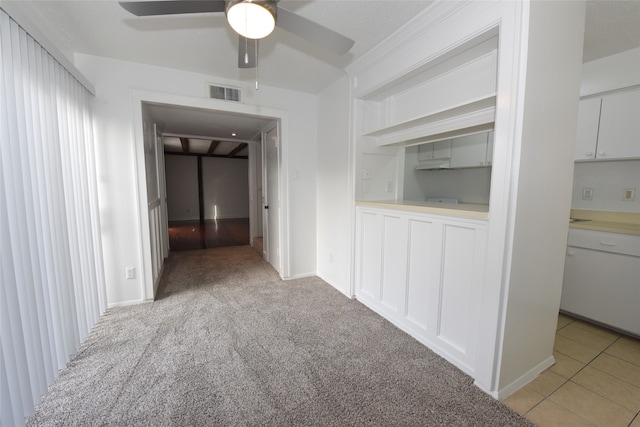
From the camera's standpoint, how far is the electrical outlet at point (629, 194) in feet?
7.67

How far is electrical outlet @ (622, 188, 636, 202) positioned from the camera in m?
2.34

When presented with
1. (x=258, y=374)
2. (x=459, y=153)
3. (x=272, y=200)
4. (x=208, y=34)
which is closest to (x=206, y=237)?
(x=272, y=200)

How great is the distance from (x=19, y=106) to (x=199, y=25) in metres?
1.22

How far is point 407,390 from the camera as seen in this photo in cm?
155

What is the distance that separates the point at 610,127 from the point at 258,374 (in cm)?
351

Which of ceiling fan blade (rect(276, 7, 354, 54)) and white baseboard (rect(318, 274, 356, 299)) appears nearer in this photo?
ceiling fan blade (rect(276, 7, 354, 54))

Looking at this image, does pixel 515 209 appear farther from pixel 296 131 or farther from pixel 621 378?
pixel 296 131

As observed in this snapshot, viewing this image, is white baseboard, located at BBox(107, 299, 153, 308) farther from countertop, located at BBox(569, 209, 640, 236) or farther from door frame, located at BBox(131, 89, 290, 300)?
countertop, located at BBox(569, 209, 640, 236)

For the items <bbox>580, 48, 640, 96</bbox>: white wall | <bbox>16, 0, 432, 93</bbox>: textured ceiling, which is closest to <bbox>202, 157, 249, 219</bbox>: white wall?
<bbox>16, 0, 432, 93</bbox>: textured ceiling

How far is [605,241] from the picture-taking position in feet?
7.07

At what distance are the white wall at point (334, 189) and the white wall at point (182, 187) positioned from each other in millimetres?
7797

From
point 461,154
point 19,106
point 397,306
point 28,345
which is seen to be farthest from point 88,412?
point 461,154

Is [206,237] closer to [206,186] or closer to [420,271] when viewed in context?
[206,186]

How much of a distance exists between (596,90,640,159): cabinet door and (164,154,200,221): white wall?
10190mm
